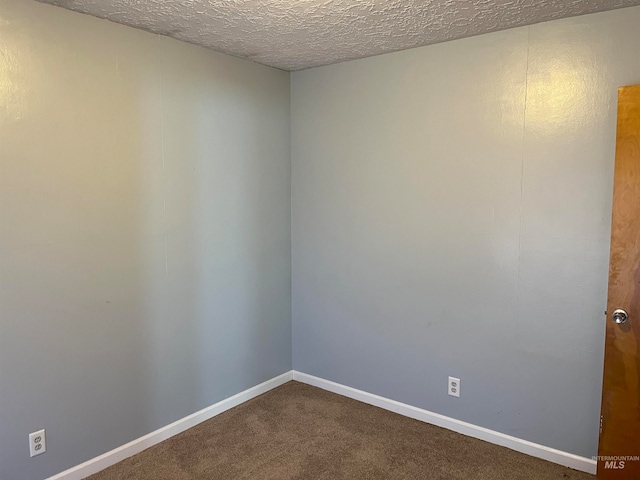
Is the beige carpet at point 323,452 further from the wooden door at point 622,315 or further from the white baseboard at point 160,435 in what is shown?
the wooden door at point 622,315

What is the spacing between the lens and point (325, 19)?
232cm

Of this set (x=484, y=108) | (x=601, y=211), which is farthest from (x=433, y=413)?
(x=484, y=108)

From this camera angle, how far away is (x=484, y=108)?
2.62m

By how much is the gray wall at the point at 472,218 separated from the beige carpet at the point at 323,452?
7.6 inches

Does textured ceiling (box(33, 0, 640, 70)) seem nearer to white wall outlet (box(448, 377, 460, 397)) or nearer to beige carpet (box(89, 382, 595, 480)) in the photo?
white wall outlet (box(448, 377, 460, 397))

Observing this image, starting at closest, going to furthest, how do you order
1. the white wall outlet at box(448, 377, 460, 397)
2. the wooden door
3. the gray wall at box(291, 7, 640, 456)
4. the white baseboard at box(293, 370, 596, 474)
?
1. the wooden door
2. the gray wall at box(291, 7, 640, 456)
3. the white baseboard at box(293, 370, 596, 474)
4. the white wall outlet at box(448, 377, 460, 397)

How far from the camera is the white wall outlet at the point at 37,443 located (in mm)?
2184

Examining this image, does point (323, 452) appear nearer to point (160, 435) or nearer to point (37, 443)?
point (160, 435)

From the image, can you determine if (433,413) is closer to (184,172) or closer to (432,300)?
(432,300)

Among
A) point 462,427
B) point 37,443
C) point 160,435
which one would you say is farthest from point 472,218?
point 37,443

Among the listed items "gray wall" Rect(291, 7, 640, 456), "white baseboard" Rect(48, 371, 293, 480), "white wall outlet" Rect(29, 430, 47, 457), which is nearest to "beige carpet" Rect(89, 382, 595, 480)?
"white baseboard" Rect(48, 371, 293, 480)

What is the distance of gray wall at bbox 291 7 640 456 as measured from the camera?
2359 millimetres

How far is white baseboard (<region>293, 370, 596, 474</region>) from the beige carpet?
0.04 m

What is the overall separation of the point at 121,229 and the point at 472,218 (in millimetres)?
2072
